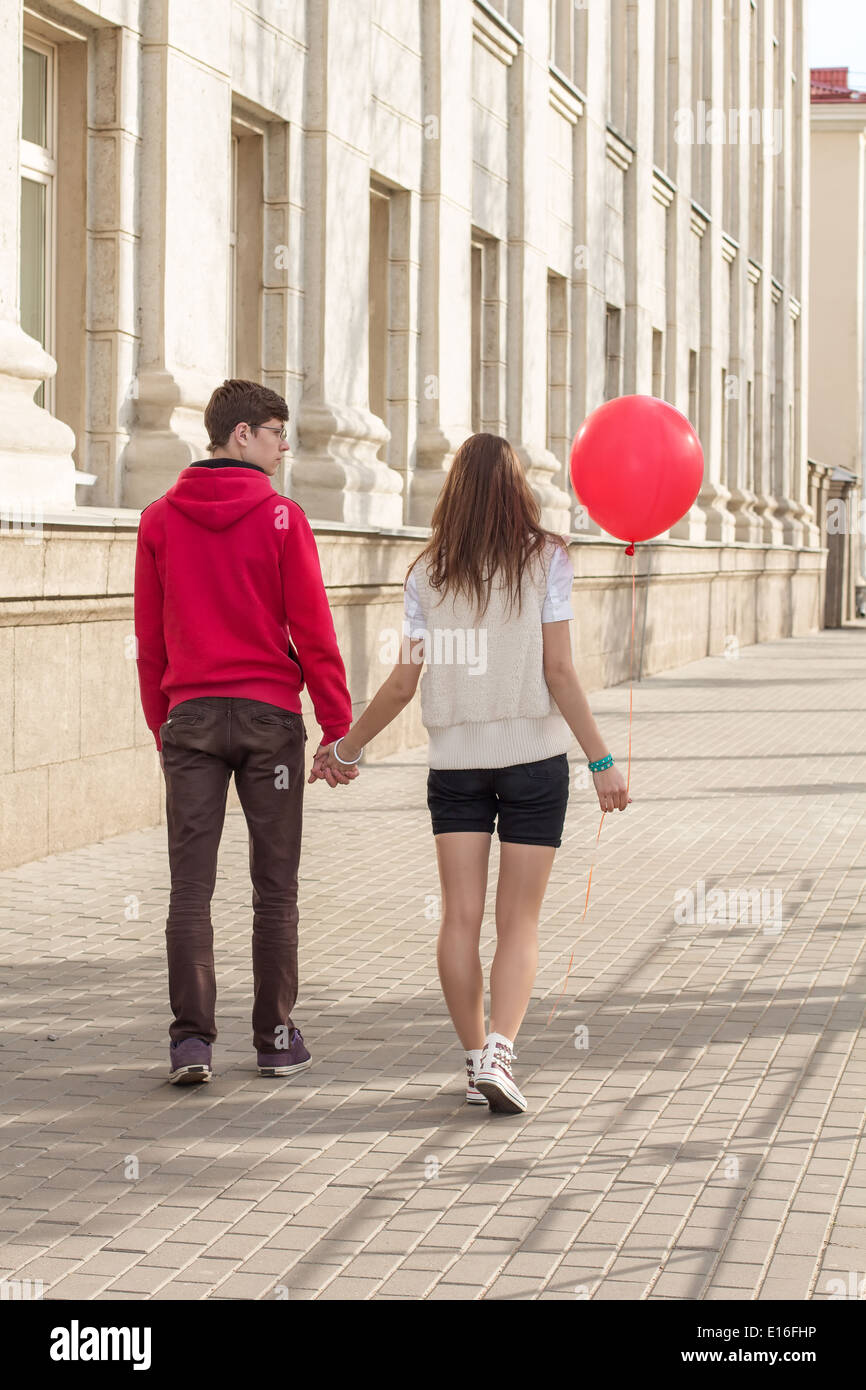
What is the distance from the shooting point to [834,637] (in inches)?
1588

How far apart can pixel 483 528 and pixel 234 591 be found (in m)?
0.74

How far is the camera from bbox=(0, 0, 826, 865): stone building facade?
969 centimetres

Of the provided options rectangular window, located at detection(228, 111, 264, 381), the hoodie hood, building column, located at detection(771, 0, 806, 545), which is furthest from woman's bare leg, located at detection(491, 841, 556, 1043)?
building column, located at detection(771, 0, 806, 545)

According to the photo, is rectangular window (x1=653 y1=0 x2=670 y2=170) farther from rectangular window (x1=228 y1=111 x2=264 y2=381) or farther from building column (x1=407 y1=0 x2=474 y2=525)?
rectangular window (x1=228 y1=111 x2=264 y2=381)

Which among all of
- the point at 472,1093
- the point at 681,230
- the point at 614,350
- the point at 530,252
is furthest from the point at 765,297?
the point at 472,1093

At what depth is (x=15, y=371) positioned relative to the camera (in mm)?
9531

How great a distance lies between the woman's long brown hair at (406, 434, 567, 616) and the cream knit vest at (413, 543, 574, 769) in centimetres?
3

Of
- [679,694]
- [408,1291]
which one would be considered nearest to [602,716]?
[679,694]

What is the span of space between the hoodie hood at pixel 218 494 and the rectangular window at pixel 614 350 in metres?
20.2

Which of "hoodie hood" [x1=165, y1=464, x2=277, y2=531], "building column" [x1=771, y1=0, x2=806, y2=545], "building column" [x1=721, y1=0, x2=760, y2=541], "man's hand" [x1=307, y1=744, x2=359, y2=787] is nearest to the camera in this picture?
A: "hoodie hood" [x1=165, y1=464, x2=277, y2=531]

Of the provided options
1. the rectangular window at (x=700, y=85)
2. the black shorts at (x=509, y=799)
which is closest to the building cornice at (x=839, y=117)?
the rectangular window at (x=700, y=85)
